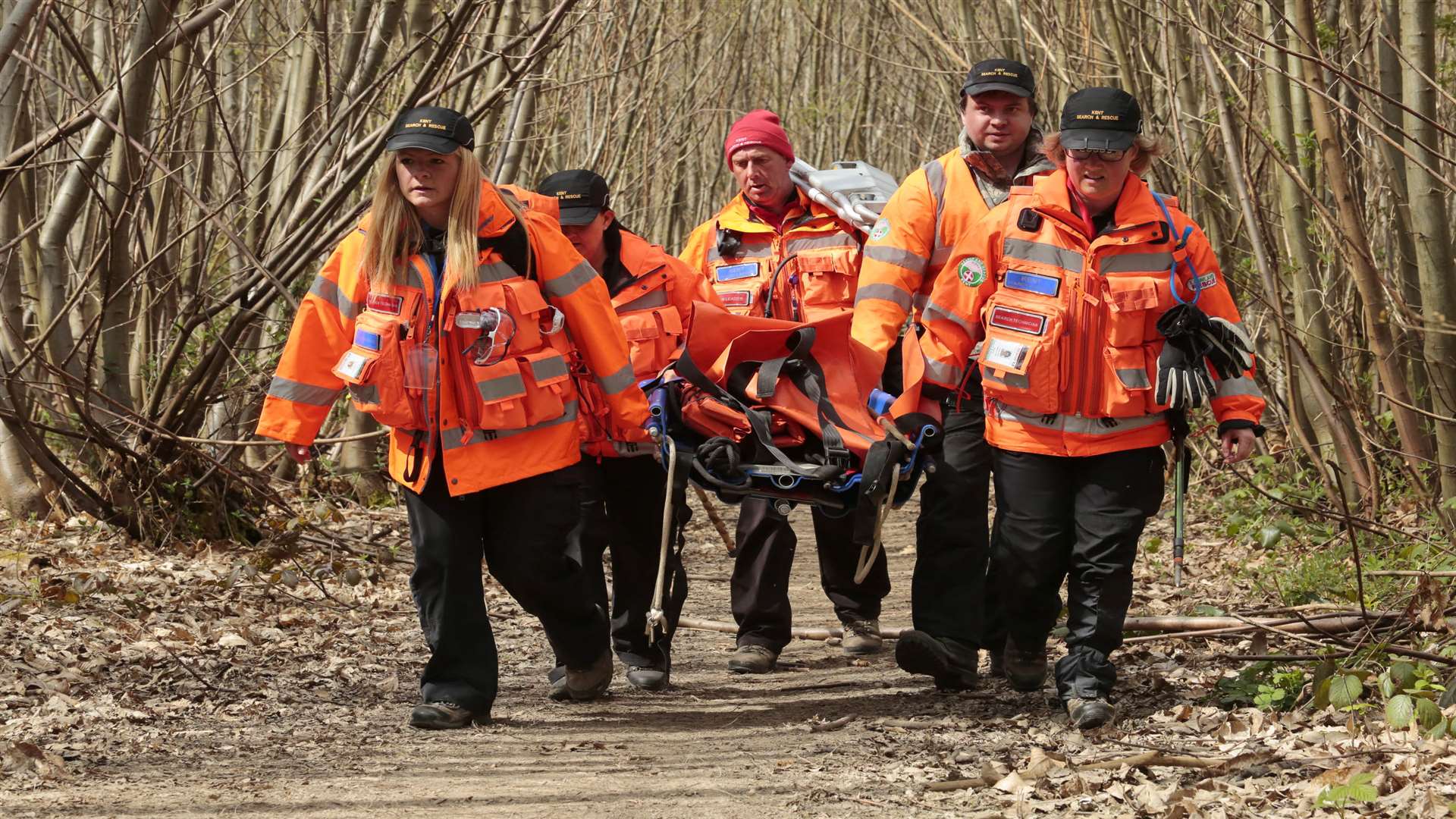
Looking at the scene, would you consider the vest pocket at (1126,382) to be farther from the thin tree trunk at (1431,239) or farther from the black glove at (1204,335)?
the thin tree trunk at (1431,239)

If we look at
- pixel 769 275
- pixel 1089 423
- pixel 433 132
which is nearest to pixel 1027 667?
pixel 1089 423

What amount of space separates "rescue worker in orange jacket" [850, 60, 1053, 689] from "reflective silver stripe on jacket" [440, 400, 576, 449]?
3.90 feet

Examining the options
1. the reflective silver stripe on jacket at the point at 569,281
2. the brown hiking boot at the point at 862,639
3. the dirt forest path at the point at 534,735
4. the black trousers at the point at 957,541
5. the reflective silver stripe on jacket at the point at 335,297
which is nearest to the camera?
the dirt forest path at the point at 534,735

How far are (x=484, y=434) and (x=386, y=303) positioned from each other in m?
0.54

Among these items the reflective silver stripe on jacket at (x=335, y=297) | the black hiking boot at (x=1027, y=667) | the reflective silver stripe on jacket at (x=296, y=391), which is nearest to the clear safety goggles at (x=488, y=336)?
the reflective silver stripe on jacket at (x=335, y=297)

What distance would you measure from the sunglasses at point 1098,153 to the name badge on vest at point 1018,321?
54 cm

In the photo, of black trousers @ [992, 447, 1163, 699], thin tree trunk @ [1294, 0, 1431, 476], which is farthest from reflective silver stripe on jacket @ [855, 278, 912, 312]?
thin tree trunk @ [1294, 0, 1431, 476]

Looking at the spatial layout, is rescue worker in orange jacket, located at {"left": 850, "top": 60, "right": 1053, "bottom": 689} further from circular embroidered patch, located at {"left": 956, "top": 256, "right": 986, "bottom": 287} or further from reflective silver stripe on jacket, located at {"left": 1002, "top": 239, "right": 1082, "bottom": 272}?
reflective silver stripe on jacket, located at {"left": 1002, "top": 239, "right": 1082, "bottom": 272}

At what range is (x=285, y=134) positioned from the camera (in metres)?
10.9

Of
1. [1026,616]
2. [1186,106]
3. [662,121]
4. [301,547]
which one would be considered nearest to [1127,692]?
[1026,616]

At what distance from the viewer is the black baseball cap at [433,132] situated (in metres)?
5.13

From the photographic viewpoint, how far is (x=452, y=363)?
523 centimetres

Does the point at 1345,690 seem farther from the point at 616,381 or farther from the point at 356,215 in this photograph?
the point at 356,215

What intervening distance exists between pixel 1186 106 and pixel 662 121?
934 centimetres
